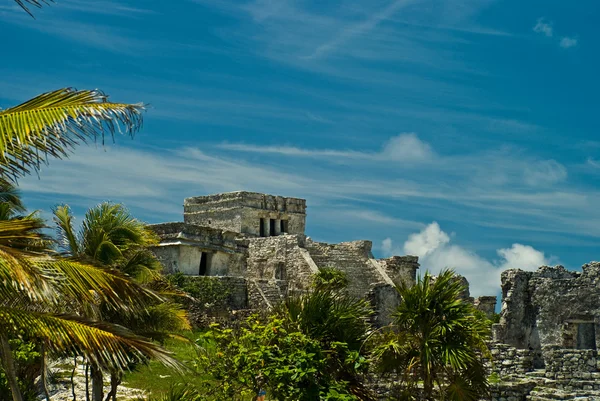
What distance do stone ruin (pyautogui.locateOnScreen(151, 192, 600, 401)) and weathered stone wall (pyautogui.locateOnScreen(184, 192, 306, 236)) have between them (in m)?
0.05

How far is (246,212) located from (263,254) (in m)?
5.86

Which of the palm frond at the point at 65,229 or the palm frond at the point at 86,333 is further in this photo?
the palm frond at the point at 65,229

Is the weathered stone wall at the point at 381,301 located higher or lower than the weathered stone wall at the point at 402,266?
lower

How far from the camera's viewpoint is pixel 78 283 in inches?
334

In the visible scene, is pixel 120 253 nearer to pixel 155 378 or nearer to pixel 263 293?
pixel 155 378

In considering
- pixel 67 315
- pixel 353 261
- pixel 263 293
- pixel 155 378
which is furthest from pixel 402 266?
pixel 67 315

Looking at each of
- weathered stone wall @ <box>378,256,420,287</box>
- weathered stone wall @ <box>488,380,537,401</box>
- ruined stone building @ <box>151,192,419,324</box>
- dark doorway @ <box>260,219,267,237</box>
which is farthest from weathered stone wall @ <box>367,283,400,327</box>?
dark doorway @ <box>260,219,267,237</box>

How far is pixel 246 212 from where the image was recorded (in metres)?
44.5

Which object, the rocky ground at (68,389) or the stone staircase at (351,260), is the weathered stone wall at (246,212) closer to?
the stone staircase at (351,260)

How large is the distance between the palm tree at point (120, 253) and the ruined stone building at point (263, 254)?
8.28 meters

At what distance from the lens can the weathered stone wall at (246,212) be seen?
4456cm

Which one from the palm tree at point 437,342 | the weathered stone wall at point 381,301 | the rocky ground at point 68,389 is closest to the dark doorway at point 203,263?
the weathered stone wall at point 381,301

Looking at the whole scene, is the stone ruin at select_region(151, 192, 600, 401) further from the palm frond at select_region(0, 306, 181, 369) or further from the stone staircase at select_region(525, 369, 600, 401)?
the palm frond at select_region(0, 306, 181, 369)

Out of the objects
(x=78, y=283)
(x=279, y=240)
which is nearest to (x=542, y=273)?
(x=78, y=283)
